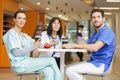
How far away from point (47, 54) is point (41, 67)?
50cm

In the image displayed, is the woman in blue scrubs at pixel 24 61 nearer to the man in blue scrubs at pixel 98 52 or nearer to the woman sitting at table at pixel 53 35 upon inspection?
the man in blue scrubs at pixel 98 52

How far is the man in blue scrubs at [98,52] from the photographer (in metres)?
2.98

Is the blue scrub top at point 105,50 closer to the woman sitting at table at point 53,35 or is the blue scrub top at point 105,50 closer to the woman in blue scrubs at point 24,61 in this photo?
the woman in blue scrubs at point 24,61

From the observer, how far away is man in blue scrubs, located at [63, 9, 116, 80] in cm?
298

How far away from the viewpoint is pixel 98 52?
3.14 m

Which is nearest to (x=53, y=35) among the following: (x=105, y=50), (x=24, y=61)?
(x=24, y=61)

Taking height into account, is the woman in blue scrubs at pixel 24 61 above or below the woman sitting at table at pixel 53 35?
→ below

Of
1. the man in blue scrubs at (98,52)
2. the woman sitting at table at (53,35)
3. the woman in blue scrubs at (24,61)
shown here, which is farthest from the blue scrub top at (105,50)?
the woman sitting at table at (53,35)

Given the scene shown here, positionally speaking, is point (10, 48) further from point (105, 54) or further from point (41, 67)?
point (105, 54)

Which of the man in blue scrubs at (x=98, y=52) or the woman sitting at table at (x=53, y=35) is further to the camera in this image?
the woman sitting at table at (x=53, y=35)

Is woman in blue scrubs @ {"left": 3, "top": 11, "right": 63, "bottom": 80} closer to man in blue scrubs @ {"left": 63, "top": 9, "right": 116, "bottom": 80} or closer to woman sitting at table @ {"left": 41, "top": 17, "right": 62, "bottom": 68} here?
man in blue scrubs @ {"left": 63, "top": 9, "right": 116, "bottom": 80}

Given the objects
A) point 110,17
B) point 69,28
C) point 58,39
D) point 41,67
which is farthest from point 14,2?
point 69,28

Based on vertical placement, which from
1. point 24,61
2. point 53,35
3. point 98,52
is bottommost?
point 24,61

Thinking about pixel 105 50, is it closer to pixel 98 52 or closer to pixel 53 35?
pixel 98 52
